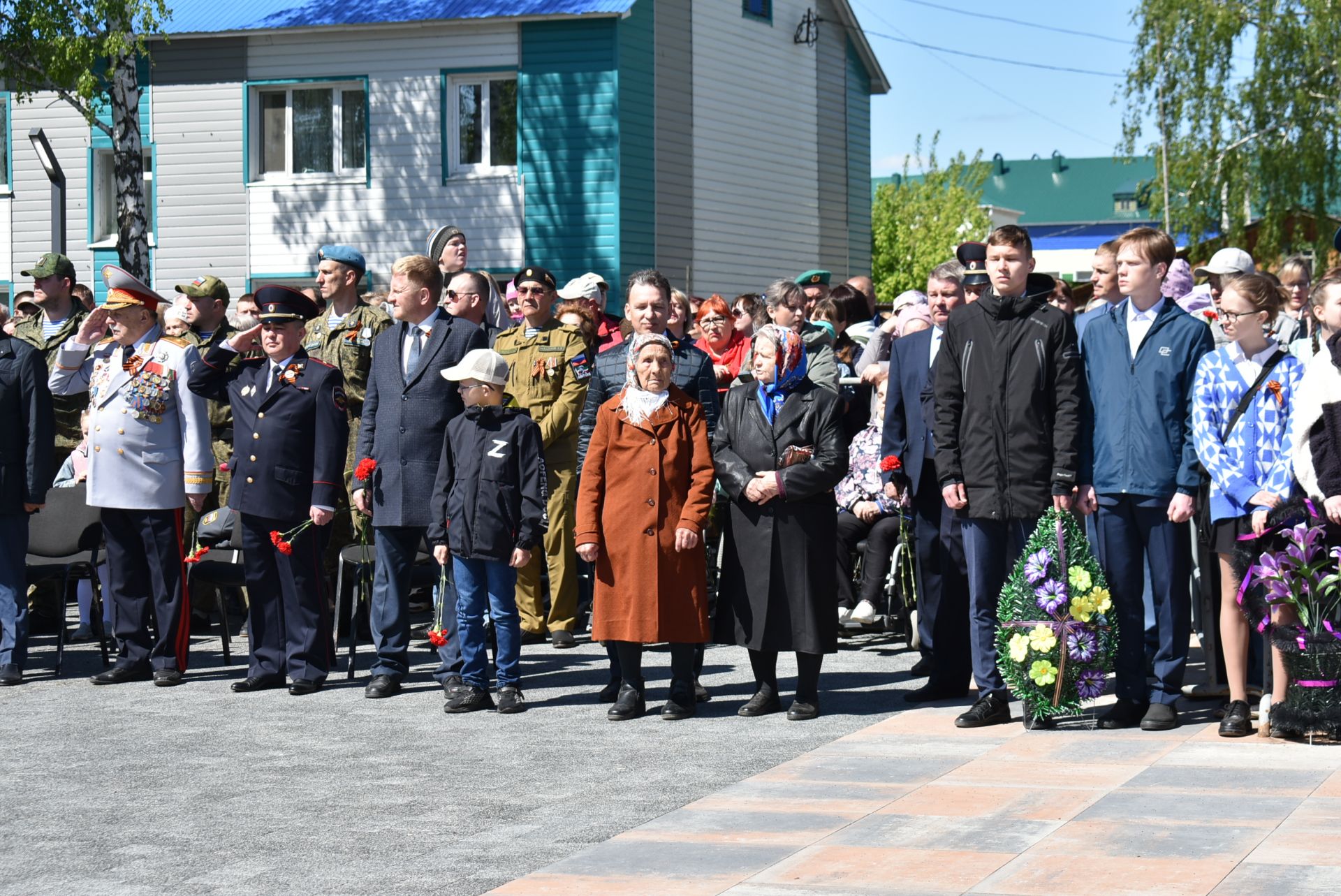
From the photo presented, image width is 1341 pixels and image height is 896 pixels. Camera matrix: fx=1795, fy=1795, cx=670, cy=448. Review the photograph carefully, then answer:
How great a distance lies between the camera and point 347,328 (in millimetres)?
11117

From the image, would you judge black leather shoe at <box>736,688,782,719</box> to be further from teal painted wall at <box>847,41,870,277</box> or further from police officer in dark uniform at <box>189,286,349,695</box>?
teal painted wall at <box>847,41,870,277</box>

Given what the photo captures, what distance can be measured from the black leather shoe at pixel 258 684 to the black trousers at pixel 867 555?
3449mm

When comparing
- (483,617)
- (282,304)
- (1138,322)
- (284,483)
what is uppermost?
(282,304)

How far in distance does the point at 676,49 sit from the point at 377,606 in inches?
728

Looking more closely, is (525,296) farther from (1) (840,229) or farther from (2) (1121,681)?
(1) (840,229)

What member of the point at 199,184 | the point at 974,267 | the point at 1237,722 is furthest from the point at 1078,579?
the point at 199,184

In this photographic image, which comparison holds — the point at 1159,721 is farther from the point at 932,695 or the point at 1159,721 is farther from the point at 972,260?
the point at 972,260

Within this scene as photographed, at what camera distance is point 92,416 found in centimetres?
983

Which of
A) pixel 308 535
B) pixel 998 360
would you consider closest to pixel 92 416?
pixel 308 535

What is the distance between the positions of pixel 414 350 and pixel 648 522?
5.75 ft

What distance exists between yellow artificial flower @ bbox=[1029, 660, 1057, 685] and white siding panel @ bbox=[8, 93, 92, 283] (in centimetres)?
2242

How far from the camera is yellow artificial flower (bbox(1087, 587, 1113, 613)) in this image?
8.00 m

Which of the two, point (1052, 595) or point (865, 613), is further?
point (865, 613)

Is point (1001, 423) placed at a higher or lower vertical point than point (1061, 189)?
lower
